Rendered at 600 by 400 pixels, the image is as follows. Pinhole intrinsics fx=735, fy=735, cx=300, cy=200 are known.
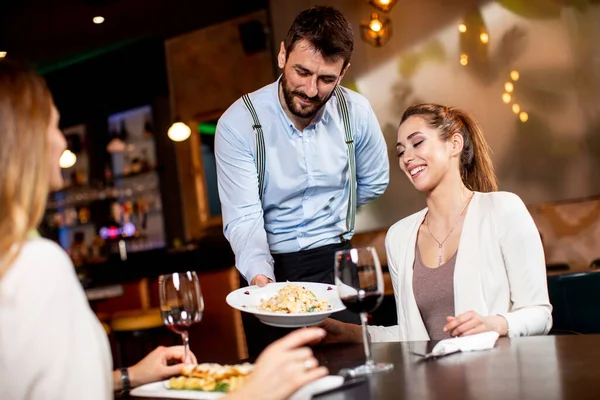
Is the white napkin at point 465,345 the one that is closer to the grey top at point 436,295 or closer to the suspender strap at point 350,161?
the grey top at point 436,295

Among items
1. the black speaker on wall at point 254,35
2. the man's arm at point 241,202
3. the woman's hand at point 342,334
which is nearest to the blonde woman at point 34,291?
the woman's hand at point 342,334

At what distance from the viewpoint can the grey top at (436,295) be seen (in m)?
2.26

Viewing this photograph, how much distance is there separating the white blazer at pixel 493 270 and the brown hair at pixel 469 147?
220 mm

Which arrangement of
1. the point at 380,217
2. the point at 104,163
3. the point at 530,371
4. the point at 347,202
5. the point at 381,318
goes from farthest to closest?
the point at 104,163 < the point at 380,217 < the point at 381,318 < the point at 347,202 < the point at 530,371

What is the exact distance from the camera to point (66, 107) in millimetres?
9055

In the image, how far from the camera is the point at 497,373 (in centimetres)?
125

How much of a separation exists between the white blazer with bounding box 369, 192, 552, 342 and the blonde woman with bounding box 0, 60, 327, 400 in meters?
1.37

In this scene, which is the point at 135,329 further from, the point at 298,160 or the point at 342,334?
the point at 342,334

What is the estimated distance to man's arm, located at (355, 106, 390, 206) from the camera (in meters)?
2.86

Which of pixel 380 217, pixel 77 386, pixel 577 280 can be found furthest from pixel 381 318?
pixel 77 386

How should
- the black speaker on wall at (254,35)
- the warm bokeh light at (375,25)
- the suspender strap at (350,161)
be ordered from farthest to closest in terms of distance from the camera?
the black speaker on wall at (254,35), the warm bokeh light at (375,25), the suspender strap at (350,161)

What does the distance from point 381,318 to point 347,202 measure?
213cm

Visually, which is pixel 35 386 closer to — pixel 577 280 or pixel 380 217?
pixel 577 280

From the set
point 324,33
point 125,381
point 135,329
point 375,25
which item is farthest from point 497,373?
point 375,25
